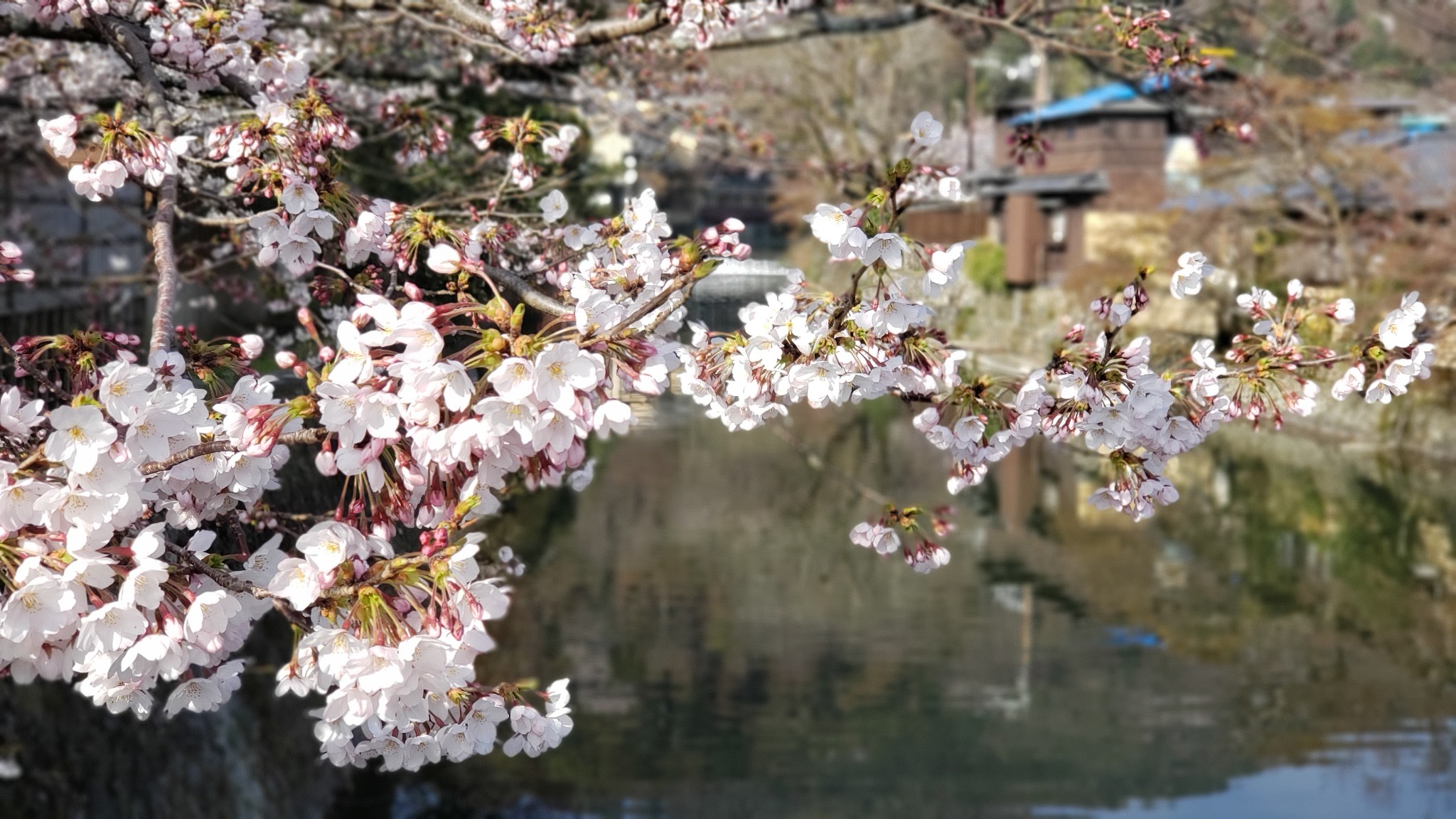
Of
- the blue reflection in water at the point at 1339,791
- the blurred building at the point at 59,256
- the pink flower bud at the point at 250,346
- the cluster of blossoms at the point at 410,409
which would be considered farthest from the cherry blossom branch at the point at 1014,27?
the blue reflection in water at the point at 1339,791

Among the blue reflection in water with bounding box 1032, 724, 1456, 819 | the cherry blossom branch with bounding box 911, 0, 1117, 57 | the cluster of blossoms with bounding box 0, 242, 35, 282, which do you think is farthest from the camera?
the blue reflection in water with bounding box 1032, 724, 1456, 819

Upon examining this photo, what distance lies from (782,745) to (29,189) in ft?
21.1

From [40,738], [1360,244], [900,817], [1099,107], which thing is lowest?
[900,817]

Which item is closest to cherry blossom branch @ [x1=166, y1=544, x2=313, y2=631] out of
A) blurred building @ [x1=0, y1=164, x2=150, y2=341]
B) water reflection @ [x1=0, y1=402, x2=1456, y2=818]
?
water reflection @ [x1=0, y1=402, x2=1456, y2=818]

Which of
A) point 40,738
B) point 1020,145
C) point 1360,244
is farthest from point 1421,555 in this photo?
point 40,738

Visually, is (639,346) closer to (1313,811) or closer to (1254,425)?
(1254,425)

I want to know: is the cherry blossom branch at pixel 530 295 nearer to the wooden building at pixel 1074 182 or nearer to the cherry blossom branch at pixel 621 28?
the cherry blossom branch at pixel 621 28

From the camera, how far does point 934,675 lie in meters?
11.5

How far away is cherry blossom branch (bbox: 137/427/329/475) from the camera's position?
1790 mm

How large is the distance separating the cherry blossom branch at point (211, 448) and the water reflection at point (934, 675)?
301 cm

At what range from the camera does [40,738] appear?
6801 millimetres

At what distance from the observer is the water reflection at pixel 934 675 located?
9.31 metres

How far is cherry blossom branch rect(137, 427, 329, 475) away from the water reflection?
9.87 ft

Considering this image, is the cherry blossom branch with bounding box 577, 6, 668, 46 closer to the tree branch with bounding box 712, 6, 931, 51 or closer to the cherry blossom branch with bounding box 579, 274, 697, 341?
the tree branch with bounding box 712, 6, 931, 51
